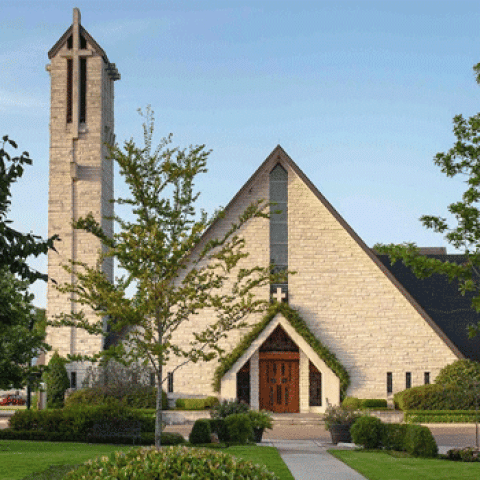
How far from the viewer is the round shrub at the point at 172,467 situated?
8.75m

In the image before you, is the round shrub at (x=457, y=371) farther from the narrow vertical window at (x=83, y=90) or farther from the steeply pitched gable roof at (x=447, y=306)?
the narrow vertical window at (x=83, y=90)

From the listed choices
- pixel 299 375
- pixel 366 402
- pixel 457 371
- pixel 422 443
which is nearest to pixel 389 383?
pixel 366 402

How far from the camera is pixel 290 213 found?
120ft

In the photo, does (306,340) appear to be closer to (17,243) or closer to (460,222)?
(460,222)

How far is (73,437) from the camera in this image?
25672mm

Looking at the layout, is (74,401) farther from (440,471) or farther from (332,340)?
(440,471)

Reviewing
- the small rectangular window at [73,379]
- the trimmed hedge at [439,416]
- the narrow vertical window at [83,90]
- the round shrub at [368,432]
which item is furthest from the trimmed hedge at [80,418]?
the narrow vertical window at [83,90]

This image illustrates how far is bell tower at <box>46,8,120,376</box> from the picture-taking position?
3597 cm

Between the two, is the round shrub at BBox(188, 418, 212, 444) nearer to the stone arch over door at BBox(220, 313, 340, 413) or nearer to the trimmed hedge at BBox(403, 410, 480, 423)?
the stone arch over door at BBox(220, 313, 340, 413)

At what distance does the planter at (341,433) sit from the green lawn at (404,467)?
11.1 ft

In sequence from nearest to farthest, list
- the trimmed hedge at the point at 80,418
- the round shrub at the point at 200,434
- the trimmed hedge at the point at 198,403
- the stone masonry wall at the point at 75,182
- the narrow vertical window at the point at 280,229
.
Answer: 1. the round shrub at the point at 200,434
2. the trimmed hedge at the point at 80,418
3. the trimmed hedge at the point at 198,403
4. the stone masonry wall at the point at 75,182
5. the narrow vertical window at the point at 280,229

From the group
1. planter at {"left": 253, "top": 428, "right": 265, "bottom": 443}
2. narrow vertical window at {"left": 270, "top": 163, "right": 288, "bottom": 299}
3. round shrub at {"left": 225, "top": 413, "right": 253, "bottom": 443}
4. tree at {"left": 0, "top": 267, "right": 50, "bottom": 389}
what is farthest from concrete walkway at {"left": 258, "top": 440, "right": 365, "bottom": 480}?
narrow vertical window at {"left": 270, "top": 163, "right": 288, "bottom": 299}

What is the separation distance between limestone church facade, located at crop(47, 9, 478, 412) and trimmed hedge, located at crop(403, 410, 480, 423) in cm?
280

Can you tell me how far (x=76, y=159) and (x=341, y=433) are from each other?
17877mm
